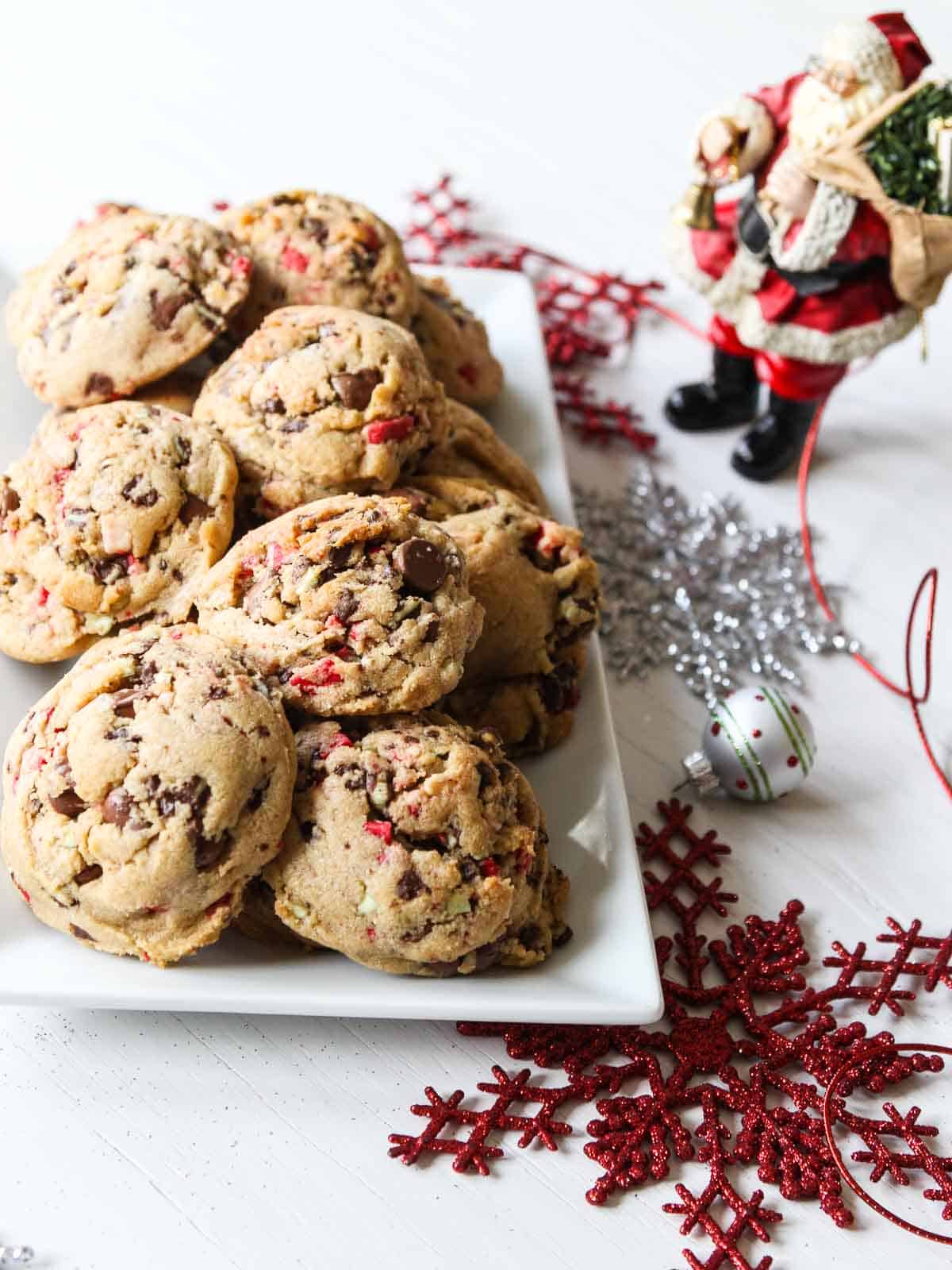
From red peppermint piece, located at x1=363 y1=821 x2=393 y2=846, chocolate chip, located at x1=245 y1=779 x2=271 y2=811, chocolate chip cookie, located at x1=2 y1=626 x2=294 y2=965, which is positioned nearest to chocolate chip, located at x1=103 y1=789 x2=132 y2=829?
chocolate chip cookie, located at x1=2 y1=626 x2=294 y2=965

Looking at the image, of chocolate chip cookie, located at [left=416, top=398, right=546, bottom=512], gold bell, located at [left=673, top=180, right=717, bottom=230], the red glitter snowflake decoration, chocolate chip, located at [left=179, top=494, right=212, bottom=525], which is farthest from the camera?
the red glitter snowflake decoration

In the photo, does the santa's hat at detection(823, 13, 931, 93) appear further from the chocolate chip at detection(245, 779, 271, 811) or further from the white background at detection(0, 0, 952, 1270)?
the chocolate chip at detection(245, 779, 271, 811)

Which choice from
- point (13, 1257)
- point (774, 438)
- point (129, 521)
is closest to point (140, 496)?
point (129, 521)

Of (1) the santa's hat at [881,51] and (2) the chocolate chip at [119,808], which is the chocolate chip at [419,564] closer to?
(2) the chocolate chip at [119,808]

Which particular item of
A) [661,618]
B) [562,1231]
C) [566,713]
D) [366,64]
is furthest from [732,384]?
[562,1231]

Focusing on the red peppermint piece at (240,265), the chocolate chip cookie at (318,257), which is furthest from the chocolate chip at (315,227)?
the red peppermint piece at (240,265)

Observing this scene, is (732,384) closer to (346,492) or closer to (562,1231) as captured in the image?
(346,492)

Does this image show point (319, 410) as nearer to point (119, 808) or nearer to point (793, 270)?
point (119, 808)
